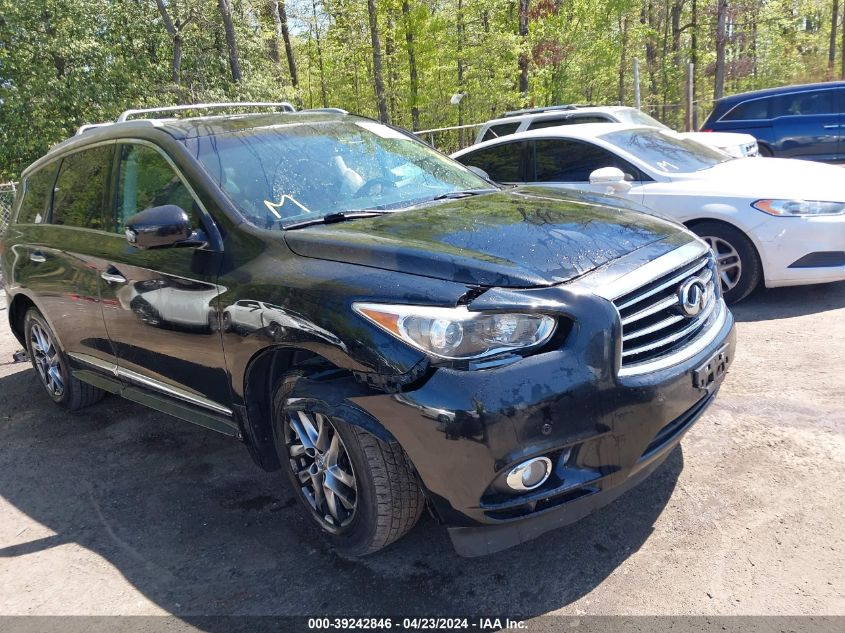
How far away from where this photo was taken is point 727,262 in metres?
5.68

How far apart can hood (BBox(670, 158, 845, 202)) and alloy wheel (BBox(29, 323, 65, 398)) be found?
16.9ft

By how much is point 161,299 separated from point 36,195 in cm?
220

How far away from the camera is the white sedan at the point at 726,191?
5.35 m

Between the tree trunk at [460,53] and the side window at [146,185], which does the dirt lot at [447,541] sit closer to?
the side window at [146,185]

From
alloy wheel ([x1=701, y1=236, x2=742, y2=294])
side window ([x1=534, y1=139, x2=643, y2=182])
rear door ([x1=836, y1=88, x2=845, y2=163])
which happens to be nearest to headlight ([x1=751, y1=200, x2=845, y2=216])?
alloy wheel ([x1=701, y1=236, x2=742, y2=294])

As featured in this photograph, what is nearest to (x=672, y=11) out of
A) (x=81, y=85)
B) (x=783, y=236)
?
(x=81, y=85)

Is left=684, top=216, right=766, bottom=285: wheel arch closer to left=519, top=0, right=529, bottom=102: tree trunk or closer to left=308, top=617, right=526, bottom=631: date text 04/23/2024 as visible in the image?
left=308, top=617, right=526, bottom=631: date text 04/23/2024

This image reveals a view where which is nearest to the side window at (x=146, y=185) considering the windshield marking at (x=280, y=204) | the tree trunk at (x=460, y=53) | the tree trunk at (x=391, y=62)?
the windshield marking at (x=280, y=204)

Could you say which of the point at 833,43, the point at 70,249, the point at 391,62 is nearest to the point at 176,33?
the point at 391,62

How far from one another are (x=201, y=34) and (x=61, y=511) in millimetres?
22407

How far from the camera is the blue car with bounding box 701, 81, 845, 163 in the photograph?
1151 cm

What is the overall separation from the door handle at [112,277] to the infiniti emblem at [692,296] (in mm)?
2714

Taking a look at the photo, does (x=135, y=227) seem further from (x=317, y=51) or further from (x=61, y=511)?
(x=317, y=51)

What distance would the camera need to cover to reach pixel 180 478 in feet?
12.4
